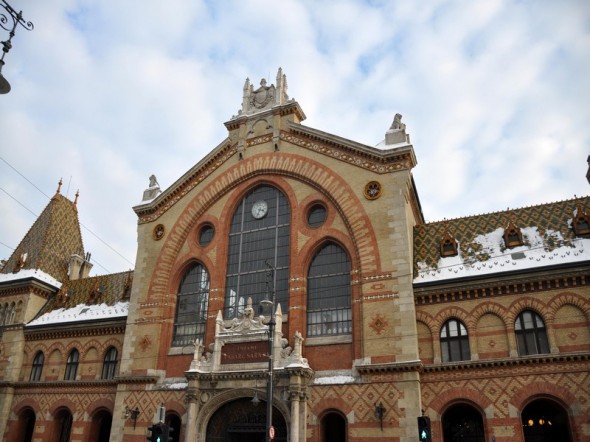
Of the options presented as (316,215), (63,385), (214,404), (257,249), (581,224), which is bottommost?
(214,404)

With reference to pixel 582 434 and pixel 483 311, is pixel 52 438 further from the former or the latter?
pixel 582 434

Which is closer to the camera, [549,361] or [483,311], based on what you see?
[549,361]

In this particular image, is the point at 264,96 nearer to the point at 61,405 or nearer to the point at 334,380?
the point at 334,380

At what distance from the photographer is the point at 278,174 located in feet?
104

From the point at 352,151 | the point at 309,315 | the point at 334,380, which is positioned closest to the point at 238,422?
the point at 334,380

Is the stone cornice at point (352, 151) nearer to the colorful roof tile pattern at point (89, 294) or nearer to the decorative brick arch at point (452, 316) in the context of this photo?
the decorative brick arch at point (452, 316)

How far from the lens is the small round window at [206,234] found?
32656 millimetres

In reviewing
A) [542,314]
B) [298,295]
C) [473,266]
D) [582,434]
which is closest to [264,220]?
[298,295]

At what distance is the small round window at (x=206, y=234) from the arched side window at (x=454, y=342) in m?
14.9

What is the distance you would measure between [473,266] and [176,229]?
17.7 meters

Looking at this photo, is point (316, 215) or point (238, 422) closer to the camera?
point (238, 422)

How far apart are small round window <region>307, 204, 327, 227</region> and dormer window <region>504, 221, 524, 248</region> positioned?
942 cm

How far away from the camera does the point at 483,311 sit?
24.4 m

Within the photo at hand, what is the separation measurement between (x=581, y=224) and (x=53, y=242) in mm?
36654
